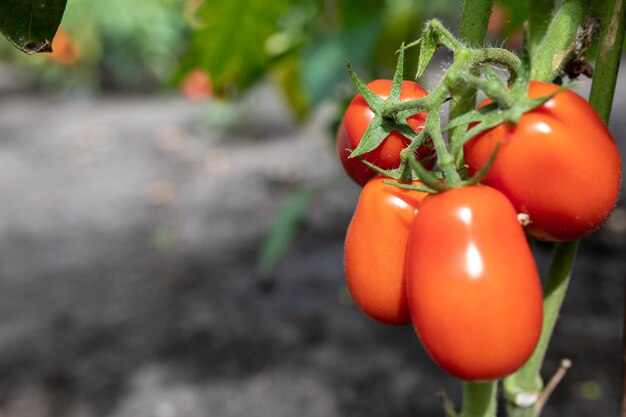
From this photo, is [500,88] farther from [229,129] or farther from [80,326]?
[229,129]

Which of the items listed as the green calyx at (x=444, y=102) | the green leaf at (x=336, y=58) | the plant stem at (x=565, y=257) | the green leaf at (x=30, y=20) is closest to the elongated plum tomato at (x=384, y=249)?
the green calyx at (x=444, y=102)

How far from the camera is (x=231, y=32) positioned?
1214mm

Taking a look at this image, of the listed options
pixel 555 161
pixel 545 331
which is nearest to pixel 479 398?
pixel 545 331

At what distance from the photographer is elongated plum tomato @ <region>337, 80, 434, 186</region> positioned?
1.45ft

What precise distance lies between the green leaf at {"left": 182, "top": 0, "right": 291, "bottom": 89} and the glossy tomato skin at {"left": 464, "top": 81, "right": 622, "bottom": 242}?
888mm

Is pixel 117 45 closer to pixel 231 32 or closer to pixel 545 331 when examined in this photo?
pixel 231 32

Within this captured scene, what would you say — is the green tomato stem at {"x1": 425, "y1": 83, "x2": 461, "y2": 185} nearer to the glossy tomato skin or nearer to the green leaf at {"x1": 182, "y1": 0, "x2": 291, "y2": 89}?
the glossy tomato skin

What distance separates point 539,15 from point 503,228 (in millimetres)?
191

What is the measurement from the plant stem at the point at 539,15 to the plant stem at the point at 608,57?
0.16 feet

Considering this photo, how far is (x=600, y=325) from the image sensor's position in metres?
1.92

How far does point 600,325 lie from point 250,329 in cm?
100

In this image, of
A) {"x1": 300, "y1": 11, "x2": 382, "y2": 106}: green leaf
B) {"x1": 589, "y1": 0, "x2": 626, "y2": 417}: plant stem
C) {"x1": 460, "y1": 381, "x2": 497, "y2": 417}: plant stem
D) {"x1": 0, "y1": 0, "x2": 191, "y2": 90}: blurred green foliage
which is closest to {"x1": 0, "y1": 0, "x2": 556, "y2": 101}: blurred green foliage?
{"x1": 300, "y1": 11, "x2": 382, "y2": 106}: green leaf

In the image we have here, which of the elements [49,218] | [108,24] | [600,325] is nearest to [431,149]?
[600,325]

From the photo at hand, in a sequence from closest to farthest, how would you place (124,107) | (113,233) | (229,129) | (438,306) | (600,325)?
(438,306), (600,325), (113,233), (229,129), (124,107)
